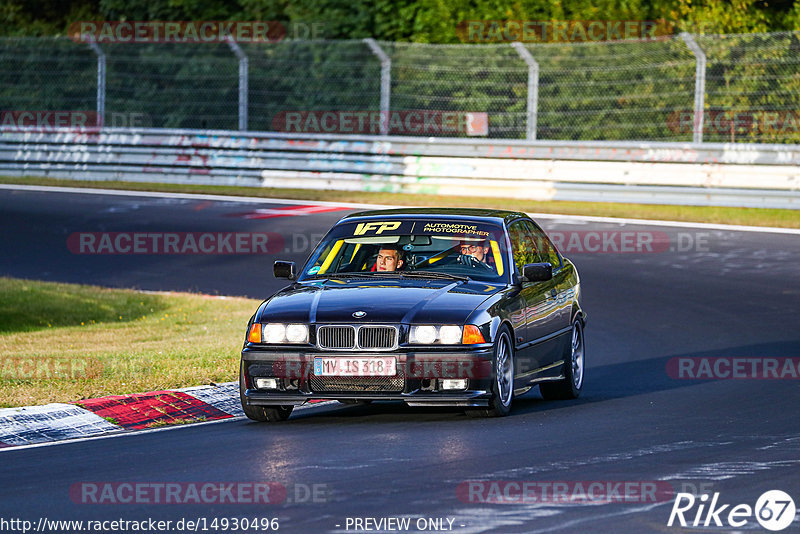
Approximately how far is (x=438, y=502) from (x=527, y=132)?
62.3 ft

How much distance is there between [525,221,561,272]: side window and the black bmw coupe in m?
0.45

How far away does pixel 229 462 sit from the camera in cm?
821

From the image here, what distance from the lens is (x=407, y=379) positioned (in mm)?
9469

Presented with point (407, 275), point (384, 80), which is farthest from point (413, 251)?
point (384, 80)

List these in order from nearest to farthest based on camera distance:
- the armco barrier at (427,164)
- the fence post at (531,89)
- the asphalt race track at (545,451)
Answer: the asphalt race track at (545,451) < the armco barrier at (427,164) < the fence post at (531,89)

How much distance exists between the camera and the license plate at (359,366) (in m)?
9.46

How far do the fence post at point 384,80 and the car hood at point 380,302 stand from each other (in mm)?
16631

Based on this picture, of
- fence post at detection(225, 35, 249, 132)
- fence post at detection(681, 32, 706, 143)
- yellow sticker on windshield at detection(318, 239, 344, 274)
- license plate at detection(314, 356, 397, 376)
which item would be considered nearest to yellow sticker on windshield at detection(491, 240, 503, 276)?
yellow sticker on windshield at detection(318, 239, 344, 274)

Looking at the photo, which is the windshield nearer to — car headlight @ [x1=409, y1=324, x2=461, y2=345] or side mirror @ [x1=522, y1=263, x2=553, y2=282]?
side mirror @ [x1=522, y1=263, x2=553, y2=282]

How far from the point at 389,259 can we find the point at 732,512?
4551 millimetres

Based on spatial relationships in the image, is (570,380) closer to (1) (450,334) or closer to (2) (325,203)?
(1) (450,334)

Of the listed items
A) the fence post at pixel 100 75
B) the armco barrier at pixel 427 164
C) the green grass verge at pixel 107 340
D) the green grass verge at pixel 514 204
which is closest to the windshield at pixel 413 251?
the green grass verge at pixel 107 340

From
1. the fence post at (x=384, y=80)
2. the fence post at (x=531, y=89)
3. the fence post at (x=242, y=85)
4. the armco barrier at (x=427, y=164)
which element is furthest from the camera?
the fence post at (x=242, y=85)

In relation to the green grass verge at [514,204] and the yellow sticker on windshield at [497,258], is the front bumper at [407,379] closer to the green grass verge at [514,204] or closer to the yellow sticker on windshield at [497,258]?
the yellow sticker on windshield at [497,258]
